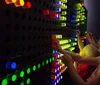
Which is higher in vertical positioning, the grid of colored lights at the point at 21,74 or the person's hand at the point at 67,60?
the grid of colored lights at the point at 21,74

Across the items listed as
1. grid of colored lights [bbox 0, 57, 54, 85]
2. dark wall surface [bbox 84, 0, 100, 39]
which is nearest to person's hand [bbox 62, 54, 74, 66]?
grid of colored lights [bbox 0, 57, 54, 85]

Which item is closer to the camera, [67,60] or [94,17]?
[67,60]

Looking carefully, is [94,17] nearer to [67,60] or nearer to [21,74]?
[67,60]

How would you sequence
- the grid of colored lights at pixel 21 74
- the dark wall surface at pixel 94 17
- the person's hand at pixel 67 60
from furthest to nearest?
1. the dark wall surface at pixel 94 17
2. the person's hand at pixel 67 60
3. the grid of colored lights at pixel 21 74

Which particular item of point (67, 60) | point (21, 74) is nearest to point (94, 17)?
point (67, 60)

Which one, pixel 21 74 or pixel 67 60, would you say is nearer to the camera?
pixel 21 74

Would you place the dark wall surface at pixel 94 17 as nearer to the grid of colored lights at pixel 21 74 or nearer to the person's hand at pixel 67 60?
the person's hand at pixel 67 60

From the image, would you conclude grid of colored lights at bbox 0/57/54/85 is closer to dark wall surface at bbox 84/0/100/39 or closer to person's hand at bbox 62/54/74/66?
person's hand at bbox 62/54/74/66

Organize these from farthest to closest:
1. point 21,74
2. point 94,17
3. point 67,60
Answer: point 94,17, point 67,60, point 21,74

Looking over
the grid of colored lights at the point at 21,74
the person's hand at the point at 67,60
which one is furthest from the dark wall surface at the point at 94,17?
the grid of colored lights at the point at 21,74

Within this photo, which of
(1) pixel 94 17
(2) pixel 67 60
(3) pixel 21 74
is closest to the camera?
(3) pixel 21 74

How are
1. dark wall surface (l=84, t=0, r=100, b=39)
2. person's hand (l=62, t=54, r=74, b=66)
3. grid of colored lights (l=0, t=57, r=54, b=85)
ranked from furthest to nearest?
1. dark wall surface (l=84, t=0, r=100, b=39)
2. person's hand (l=62, t=54, r=74, b=66)
3. grid of colored lights (l=0, t=57, r=54, b=85)

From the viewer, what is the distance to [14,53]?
54 centimetres

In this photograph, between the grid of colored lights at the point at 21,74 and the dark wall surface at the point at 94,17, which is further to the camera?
the dark wall surface at the point at 94,17
